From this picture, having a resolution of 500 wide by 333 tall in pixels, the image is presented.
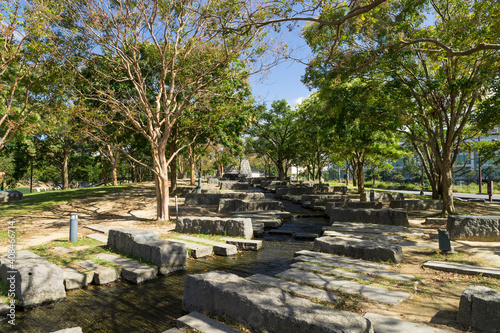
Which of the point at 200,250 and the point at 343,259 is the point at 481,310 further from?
the point at 200,250

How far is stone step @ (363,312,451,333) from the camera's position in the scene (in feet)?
11.8

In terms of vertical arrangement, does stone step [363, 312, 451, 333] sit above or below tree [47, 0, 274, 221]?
below

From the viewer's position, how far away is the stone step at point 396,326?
3599 millimetres

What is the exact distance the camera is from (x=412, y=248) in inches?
319

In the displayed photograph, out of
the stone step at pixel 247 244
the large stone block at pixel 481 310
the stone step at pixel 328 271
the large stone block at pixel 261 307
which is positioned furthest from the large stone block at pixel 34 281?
the large stone block at pixel 481 310

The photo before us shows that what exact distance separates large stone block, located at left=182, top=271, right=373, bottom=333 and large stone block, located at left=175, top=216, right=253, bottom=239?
515 cm

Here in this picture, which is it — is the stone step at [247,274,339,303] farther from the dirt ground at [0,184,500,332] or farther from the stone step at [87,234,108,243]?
the stone step at [87,234,108,243]

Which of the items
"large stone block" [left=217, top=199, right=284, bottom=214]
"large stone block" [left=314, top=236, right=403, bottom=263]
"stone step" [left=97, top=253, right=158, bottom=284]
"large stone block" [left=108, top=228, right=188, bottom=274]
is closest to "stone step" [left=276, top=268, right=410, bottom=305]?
"large stone block" [left=314, top=236, right=403, bottom=263]

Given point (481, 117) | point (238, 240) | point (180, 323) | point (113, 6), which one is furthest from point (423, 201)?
point (113, 6)

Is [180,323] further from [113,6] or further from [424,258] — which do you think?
[113,6]

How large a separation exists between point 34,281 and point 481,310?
6.60 meters

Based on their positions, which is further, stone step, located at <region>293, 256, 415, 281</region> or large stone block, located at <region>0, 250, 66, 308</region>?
stone step, located at <region>293, 256, 415, 281</region>

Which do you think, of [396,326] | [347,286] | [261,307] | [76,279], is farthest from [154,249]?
[396,326]

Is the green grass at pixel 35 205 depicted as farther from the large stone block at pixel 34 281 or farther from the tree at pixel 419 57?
the tree at pixel 419 57
